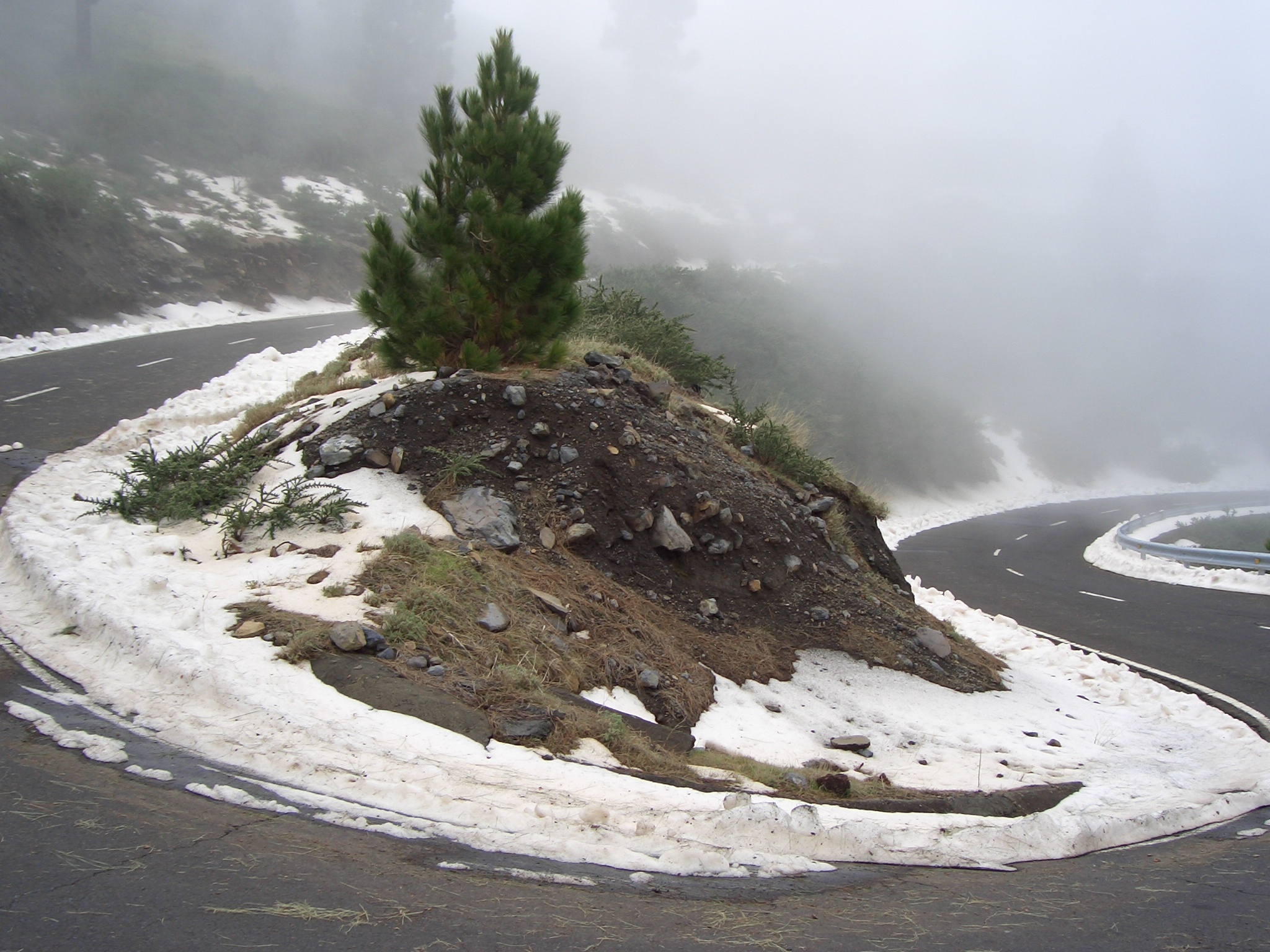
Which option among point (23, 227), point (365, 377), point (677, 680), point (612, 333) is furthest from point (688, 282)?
point (677, 680)

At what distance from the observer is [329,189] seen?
143 ft

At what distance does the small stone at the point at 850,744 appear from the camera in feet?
19.6

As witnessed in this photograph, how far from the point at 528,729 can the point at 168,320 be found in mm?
22659

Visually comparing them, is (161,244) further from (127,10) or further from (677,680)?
(127,10)

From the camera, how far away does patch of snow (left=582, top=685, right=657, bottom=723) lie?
5352mm

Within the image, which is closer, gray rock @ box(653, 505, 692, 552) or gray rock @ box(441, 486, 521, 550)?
gray rock @ box(441, 486, 521, 550)

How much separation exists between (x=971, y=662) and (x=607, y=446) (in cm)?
436

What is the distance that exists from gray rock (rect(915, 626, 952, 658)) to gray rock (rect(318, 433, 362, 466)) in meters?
5.80

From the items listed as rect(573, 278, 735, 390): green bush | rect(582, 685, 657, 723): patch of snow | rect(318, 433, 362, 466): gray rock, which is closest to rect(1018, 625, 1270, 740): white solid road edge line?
rect(582, 685, 657, 723): patch of snow

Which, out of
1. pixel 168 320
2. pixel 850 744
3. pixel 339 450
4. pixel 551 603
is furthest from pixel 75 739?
pixel 168 320

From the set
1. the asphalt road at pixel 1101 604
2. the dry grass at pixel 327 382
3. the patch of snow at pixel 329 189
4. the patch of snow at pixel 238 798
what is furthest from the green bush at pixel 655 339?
the patch of snow at pixel 329 189

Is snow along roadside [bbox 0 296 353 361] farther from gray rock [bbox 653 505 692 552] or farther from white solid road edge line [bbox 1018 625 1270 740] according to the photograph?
white solid road edge line [bbox 1018 625 1270 740]

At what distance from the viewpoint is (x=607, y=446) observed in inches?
305

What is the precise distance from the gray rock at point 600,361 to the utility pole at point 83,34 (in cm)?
4537
